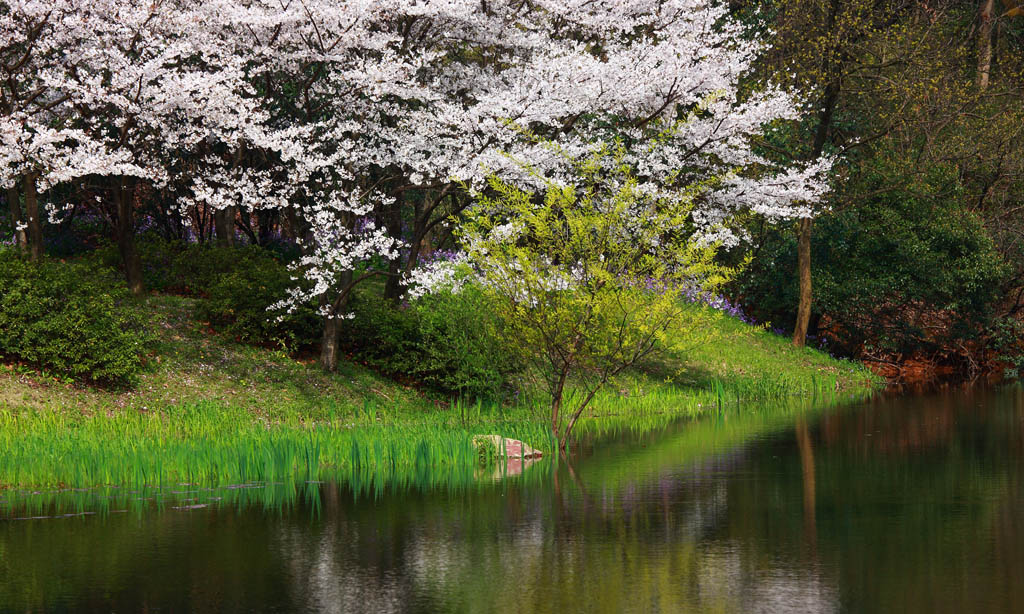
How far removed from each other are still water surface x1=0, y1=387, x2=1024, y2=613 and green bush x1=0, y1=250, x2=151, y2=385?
811 centimetres

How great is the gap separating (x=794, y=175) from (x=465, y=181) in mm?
10339

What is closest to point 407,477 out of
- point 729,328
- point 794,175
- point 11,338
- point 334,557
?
point 334,557

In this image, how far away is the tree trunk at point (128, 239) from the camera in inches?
1068

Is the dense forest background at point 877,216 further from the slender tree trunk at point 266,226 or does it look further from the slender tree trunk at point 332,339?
the slender tree trunk at point 332,339

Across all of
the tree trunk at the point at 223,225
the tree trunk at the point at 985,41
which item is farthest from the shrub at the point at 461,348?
the tree trunk at the point at 985,41

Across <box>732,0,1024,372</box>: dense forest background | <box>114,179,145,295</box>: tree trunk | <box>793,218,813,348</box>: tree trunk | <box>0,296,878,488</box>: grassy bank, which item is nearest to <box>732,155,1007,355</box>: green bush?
<box>732,0,1024,372</box>: dense forest background

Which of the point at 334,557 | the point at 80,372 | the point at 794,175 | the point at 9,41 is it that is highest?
the point at 9,41

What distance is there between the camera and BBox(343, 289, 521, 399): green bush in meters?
25.2

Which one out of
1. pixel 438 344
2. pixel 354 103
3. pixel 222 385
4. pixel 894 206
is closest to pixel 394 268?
pixel 438 344

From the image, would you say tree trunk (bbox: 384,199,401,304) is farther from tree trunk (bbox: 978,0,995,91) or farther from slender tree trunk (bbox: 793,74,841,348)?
tree trunk (bbox: 978,0,995,91)

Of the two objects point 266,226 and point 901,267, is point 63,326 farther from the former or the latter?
point 901,267

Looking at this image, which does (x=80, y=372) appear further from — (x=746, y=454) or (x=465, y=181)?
(x=746, y=454)

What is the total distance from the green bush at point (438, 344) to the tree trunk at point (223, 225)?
589cm

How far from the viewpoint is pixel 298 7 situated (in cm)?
2348
